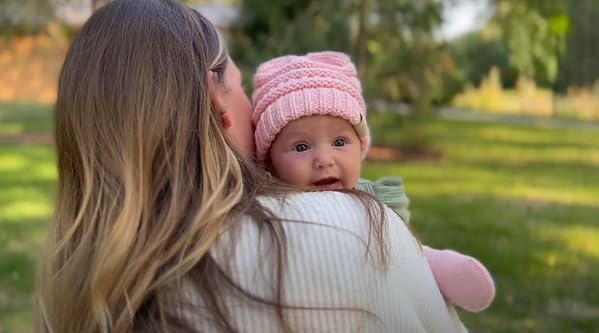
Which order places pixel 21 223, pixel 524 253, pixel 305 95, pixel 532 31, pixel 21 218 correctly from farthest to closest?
pixel 532 31, pixel 21 218, pixel 21 223, pixel 524 253, pixel 305 95

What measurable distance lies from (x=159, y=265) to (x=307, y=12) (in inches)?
373

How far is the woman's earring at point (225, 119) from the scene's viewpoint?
1655 mm

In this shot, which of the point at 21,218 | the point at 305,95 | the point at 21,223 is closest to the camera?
the point at 305,95

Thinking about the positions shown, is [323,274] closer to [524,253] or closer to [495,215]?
[524,253]

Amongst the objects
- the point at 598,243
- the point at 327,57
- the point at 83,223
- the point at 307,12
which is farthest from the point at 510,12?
the point at 83,223

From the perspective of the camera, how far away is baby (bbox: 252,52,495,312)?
1.88 meters

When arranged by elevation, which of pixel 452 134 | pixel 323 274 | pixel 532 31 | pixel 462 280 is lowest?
pixel 452 134

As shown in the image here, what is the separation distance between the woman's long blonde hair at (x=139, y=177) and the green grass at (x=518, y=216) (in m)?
3.19

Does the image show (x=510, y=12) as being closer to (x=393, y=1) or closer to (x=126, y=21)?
(x=393, y=1)

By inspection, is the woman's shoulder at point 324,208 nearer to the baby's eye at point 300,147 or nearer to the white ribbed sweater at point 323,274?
the white ribbed sweater at point 323,274

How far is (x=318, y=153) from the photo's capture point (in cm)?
189

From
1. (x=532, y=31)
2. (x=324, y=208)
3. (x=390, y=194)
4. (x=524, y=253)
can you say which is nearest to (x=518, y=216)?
(x=524, y=253)

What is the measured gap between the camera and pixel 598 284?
523 cm

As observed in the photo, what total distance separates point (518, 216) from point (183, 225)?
643 centimetres
